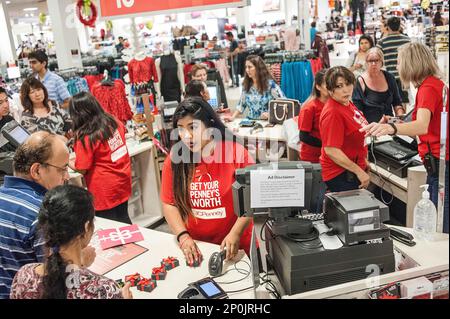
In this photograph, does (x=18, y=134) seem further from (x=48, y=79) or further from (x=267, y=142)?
(x=48, y=79)

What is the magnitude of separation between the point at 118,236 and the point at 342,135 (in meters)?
1.56

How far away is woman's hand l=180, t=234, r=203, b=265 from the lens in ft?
7.04

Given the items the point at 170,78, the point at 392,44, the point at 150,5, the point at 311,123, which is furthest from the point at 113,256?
the point at 170,78

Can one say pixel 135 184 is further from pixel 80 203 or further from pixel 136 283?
pixel 80 203

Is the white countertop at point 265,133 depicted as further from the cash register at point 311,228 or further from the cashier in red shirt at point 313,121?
the cash register at point 311,228

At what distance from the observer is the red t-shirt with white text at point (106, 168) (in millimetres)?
3252

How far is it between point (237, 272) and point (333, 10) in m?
15.1

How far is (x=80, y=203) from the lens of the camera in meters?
1.52

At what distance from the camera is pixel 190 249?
2.18 meters

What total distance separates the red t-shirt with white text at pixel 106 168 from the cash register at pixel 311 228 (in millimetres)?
1809

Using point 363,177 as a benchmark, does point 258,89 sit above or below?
above

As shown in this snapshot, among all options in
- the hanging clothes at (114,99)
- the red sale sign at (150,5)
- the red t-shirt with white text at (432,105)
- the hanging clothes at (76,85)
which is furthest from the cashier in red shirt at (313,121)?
the hanging clothes at (76,85)
